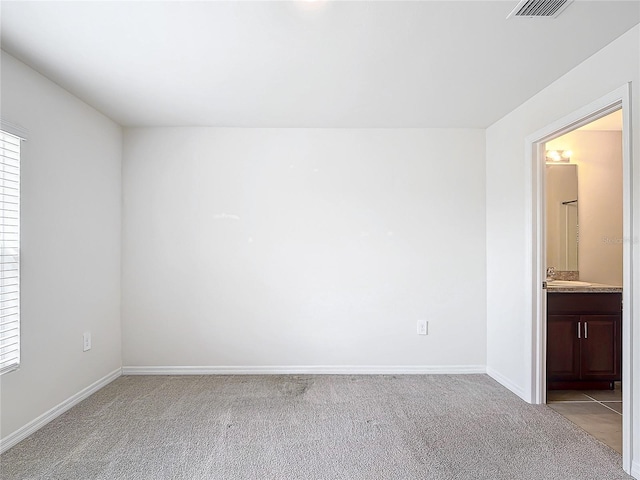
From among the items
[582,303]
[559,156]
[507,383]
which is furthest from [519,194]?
[507,383]

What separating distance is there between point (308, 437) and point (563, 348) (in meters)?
2.27

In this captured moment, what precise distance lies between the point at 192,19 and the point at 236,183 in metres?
2.05

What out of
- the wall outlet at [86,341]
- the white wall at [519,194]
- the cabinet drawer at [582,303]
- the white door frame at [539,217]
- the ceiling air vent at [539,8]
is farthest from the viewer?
the cabinet drawer at [582,303]

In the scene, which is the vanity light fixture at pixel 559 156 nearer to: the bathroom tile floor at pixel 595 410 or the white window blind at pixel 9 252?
the bathroom tile floor at pixel 595 410

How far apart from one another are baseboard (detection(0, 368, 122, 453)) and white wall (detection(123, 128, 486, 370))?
403 mm

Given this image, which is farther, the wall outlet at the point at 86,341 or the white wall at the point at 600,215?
the white wall at the point at 600,215

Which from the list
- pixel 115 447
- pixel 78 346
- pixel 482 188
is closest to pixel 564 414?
pixel 482 188

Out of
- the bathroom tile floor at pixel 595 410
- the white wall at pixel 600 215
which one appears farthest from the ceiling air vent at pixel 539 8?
the white wall at pixel 600 215

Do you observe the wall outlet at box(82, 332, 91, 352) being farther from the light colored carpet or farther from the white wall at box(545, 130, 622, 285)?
the white wall at box(545, 130, 622, 285)

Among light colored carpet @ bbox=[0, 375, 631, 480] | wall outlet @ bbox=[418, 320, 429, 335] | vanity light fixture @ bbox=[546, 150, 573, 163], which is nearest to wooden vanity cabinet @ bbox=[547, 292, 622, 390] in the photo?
light colored carpet @ bbox=[0, 375, 631, 480]

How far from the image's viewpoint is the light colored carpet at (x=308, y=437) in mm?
2311

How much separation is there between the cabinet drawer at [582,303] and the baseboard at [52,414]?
379cm

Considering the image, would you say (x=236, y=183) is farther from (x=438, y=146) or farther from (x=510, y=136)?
(x=510, y=136)

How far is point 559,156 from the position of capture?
4.34m
